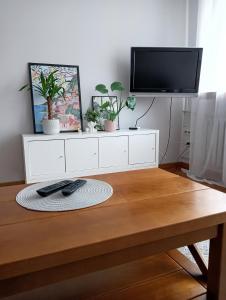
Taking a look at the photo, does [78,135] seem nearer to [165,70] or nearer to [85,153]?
[85,153]

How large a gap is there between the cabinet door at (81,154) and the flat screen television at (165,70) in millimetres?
Result: 820

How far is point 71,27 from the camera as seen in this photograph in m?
2.57

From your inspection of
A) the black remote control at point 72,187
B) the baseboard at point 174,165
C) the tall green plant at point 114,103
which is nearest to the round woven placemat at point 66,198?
the black remote control at point 72,187

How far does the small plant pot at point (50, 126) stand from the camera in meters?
2.35

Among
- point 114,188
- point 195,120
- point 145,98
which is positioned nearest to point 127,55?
point 145,98

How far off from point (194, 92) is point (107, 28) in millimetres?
1187

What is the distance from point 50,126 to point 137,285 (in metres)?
1.76

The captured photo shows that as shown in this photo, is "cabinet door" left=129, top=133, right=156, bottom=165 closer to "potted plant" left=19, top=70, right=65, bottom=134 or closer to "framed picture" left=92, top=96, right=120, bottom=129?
"framed picture" left=92, top=96, right=120, bottom=129

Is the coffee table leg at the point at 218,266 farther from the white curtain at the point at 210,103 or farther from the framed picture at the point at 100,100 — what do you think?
the framed picture at the point at 100,100

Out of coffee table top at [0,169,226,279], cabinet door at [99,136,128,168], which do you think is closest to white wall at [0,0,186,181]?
cabinet door at [99,136,128,168]

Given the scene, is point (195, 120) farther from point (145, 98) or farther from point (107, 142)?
point (107, 142)

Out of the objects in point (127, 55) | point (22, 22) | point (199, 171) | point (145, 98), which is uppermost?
point (22, 22)

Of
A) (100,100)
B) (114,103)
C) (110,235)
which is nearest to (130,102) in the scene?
(114,103)

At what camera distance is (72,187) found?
920mm
